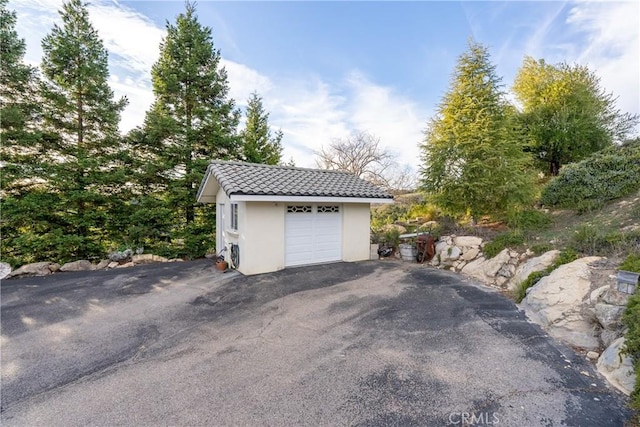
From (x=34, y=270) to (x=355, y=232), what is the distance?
35.4 feet

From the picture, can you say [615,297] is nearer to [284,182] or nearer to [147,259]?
[284,182]

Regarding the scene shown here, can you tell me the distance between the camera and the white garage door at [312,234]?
8594mm

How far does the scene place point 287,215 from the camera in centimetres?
849

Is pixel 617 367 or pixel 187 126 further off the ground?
pixel 187 126

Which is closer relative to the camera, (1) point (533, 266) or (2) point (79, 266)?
(1) point (533, 266)

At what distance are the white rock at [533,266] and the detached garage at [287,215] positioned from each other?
4510mm

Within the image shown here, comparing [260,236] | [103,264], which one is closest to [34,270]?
[103,264]

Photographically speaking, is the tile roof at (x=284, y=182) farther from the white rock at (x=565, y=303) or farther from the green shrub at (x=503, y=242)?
the white rock at (x=565, y=303)

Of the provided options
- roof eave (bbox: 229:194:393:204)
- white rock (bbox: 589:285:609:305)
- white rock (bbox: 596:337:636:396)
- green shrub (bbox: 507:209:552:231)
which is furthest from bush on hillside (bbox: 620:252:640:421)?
roof eave (bbox: 229:194:393:204)

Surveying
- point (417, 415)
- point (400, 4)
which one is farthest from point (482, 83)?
point (417, 415)

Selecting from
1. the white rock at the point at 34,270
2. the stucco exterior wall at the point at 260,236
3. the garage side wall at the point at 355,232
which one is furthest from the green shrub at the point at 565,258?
the white rock at the point at 34,270

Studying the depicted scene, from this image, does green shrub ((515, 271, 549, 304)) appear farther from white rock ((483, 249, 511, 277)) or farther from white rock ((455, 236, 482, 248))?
white rock ((455, 236, 482, 248))

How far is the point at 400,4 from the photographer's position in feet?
30.8

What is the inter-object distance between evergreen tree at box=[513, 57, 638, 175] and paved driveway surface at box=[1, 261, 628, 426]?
1164 cm
